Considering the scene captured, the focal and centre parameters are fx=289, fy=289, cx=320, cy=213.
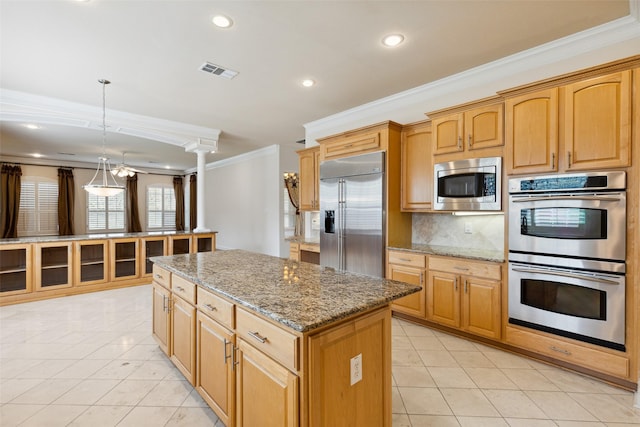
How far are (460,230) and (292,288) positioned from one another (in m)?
2.53

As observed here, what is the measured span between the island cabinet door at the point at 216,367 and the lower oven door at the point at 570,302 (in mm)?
2430

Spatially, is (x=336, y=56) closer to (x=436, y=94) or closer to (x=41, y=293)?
(x=436, y=94)

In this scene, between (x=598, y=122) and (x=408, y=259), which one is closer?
(x=598, y=122)

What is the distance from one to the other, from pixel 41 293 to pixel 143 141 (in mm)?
3325

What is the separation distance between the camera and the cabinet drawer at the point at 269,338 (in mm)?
1189

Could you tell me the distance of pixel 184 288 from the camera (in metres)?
2.09

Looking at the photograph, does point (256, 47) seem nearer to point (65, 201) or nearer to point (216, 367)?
point (216, 367)

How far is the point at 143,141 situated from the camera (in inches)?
244

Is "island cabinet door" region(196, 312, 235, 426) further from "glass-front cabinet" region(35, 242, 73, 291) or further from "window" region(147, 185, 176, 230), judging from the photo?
"window" region(147, 185, 176, 230)

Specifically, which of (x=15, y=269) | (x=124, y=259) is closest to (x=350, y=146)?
(x=124, y=259)

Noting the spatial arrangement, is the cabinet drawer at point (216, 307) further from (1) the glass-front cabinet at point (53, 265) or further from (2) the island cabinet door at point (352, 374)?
(1) the glass-front cabinet at point (53, 265)

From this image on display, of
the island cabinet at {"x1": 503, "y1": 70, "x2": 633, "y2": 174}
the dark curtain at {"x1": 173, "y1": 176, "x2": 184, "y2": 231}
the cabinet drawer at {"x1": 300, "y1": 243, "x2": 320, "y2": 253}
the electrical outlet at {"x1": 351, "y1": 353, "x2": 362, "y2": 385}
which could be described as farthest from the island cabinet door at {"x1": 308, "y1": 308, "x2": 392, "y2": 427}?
the dark curtain at {"x1": 173, "y1": 176, "x2": 184, "y2": 231}

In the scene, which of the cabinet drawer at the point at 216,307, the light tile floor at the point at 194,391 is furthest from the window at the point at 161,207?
the cabinet drawer at the point at 216,307

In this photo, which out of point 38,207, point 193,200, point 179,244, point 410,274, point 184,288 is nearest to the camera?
point 184,288
